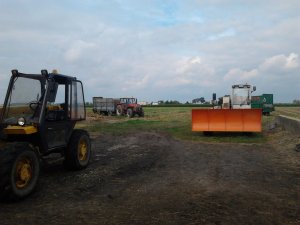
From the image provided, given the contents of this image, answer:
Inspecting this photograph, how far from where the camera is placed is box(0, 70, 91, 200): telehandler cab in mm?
6895

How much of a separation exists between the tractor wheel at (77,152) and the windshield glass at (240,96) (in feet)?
55.2

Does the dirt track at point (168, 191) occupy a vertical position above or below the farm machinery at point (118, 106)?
below

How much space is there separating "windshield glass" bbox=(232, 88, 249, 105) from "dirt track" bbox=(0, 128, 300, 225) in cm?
1276

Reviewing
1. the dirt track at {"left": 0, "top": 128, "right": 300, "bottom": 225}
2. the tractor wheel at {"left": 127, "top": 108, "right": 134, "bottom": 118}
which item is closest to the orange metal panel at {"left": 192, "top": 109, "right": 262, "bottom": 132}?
the dirt track at {"left": 0, "top": 128, "right": 300, "bottom": 225}

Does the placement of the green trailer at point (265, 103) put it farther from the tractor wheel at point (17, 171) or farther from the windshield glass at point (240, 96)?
→ the tractor wheel at point (17, 171)

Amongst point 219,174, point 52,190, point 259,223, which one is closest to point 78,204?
point 52,190

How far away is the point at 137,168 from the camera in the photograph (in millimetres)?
10234

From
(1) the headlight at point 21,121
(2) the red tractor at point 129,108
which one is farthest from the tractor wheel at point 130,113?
(1) the headlight at point 21,121

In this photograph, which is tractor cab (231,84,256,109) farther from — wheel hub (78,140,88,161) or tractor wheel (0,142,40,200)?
tractor wheel (0,142,40,200)

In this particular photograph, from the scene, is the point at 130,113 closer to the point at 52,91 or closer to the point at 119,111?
the point at 119,111

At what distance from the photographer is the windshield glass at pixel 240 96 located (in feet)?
83.3

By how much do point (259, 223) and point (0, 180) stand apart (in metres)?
4.12

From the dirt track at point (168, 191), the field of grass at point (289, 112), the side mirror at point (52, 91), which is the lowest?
the dirt track at point (168, 191)

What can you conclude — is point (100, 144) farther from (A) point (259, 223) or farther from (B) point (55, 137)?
(A) point (259, 223)
